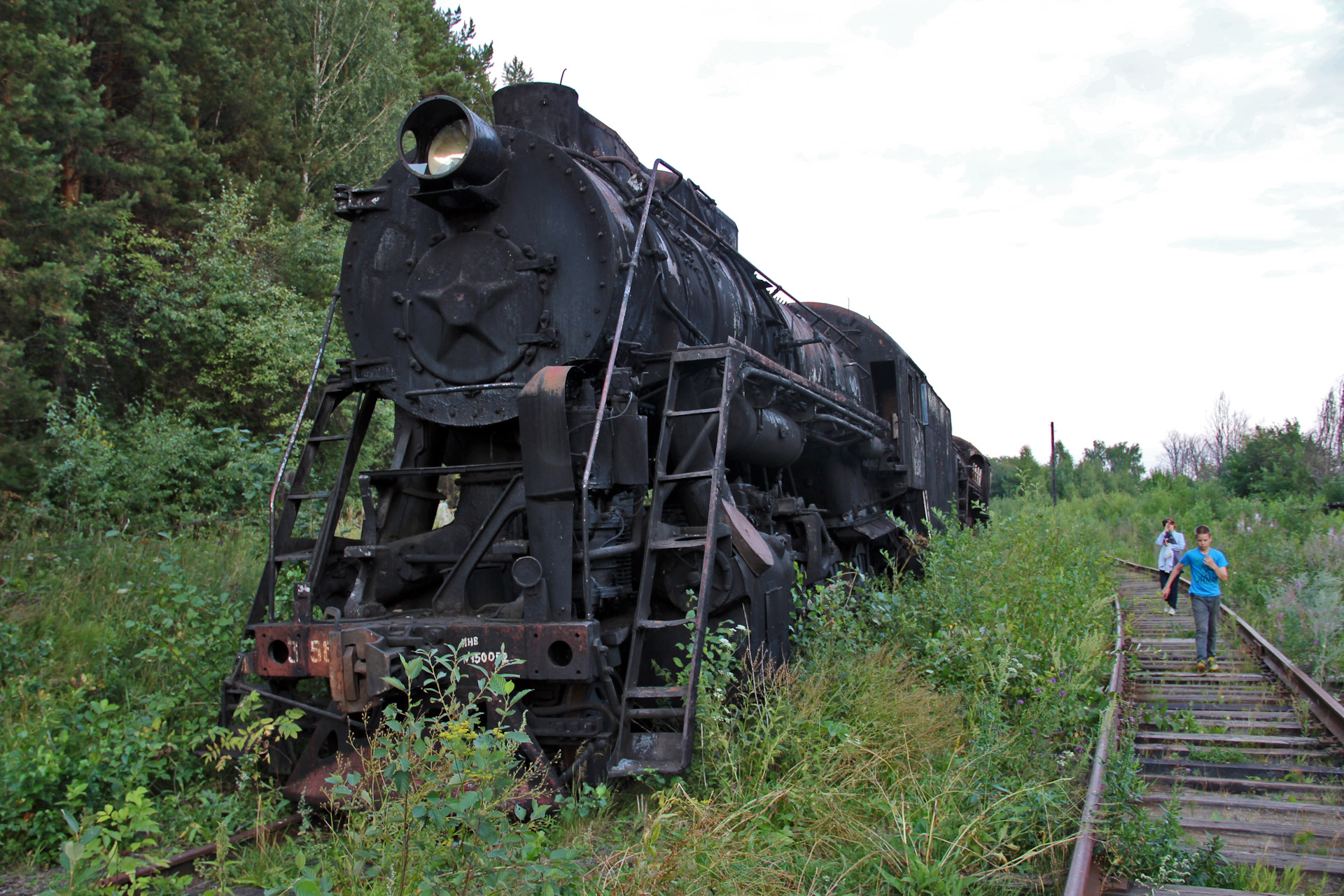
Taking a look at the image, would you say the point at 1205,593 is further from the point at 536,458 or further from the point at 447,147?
the point at 447,147

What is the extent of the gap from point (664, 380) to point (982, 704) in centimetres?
280

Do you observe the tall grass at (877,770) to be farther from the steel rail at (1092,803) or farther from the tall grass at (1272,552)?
the tall grass at (1272,552)

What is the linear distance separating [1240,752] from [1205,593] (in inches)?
141

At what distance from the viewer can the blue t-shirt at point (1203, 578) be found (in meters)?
9.10

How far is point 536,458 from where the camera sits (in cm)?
446

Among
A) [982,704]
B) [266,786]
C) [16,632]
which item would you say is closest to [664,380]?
[982,704]

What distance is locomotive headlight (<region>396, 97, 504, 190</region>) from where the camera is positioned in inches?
194

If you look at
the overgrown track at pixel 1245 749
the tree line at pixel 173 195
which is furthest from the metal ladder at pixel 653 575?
the tree line at pixel 173 195

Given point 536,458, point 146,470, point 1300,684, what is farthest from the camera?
point 146,470

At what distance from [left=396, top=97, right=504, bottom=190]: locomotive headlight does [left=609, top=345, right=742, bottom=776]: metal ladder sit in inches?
59.6

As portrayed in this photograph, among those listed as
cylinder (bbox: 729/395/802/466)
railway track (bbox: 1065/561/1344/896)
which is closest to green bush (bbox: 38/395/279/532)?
cylinder (bbox: 729/395/802/466)

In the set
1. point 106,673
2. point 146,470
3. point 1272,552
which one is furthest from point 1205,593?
point 146,470

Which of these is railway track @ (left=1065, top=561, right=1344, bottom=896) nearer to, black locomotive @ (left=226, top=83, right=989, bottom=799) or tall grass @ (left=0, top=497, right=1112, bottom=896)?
tall grass @ (left=0, top=497, right=1112, bottom=896)

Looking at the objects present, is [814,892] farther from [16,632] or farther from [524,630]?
[16,632]
